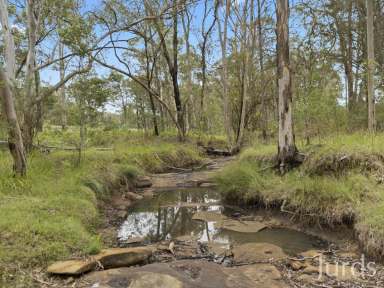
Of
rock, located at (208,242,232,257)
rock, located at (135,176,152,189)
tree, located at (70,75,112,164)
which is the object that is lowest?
rock, located at (208,242,232,257)

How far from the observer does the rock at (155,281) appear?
310 centimetres

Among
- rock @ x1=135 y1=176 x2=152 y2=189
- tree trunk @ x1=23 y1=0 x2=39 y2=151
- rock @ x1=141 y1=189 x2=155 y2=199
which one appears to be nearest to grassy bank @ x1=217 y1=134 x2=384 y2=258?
rock @ x1=141 y1=189 x2=155 y2=199

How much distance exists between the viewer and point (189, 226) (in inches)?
239

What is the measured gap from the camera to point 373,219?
399cm

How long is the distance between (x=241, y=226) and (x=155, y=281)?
2839 mm

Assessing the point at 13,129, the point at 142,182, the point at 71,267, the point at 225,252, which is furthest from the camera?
the point at 142,182

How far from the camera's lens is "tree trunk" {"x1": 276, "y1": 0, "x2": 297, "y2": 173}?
6.47 m

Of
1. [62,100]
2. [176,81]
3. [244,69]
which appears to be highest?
[244,69]

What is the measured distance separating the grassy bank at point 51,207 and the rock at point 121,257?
0.22 metres

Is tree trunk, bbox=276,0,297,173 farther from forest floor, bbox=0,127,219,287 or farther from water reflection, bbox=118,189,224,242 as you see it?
forest floor, bbox=0,127,219,287

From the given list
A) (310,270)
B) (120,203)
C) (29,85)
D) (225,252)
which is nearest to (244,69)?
(120,203)

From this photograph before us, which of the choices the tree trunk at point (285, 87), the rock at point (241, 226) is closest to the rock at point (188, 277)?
the rock at point (241, 226)

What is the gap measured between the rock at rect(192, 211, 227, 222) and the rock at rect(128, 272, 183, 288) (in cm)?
302

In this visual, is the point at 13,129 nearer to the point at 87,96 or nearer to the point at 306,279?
the point at 87,96
